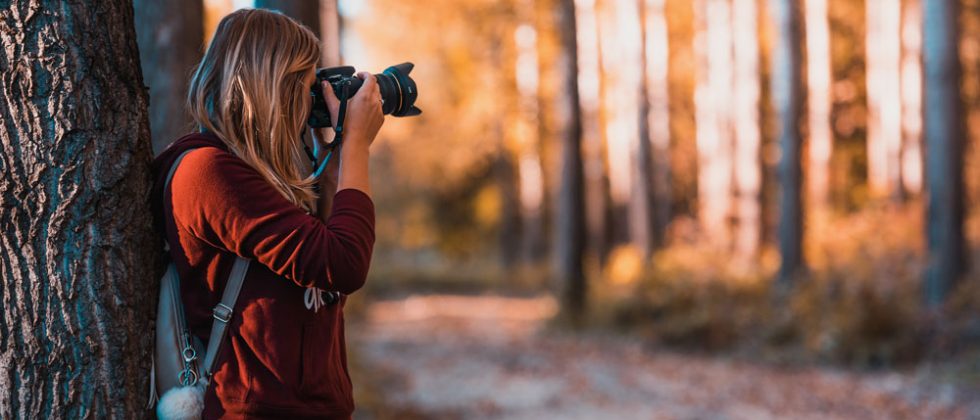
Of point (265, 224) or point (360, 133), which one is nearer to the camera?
point (265, 224)

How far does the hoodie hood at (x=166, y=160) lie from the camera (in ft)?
7.75

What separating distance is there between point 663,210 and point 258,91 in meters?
26.9

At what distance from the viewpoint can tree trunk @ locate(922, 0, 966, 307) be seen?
11.3m

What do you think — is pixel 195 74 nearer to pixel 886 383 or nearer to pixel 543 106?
pixel 886 383

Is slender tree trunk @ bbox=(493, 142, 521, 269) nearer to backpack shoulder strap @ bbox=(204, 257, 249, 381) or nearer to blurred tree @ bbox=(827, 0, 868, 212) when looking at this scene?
blurred tree @ bbox=(827, 0, 868, 212)

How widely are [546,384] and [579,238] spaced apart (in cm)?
585

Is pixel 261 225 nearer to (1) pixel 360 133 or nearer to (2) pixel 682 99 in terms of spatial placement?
(1) pixel 360 133

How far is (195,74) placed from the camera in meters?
2.43

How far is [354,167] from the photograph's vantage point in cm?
244

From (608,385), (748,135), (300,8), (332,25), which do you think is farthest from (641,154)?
(300,8)

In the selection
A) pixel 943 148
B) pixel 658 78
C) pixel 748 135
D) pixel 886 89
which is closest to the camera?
pixel 943 148

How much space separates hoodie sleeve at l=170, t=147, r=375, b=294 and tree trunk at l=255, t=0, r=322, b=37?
3.63 m

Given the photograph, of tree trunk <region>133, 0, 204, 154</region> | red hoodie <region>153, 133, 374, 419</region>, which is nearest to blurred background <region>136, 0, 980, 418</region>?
tree trunk <region>133, 0, 204, 154</region>

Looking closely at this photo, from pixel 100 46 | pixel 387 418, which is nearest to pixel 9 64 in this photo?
pixel 100 46
